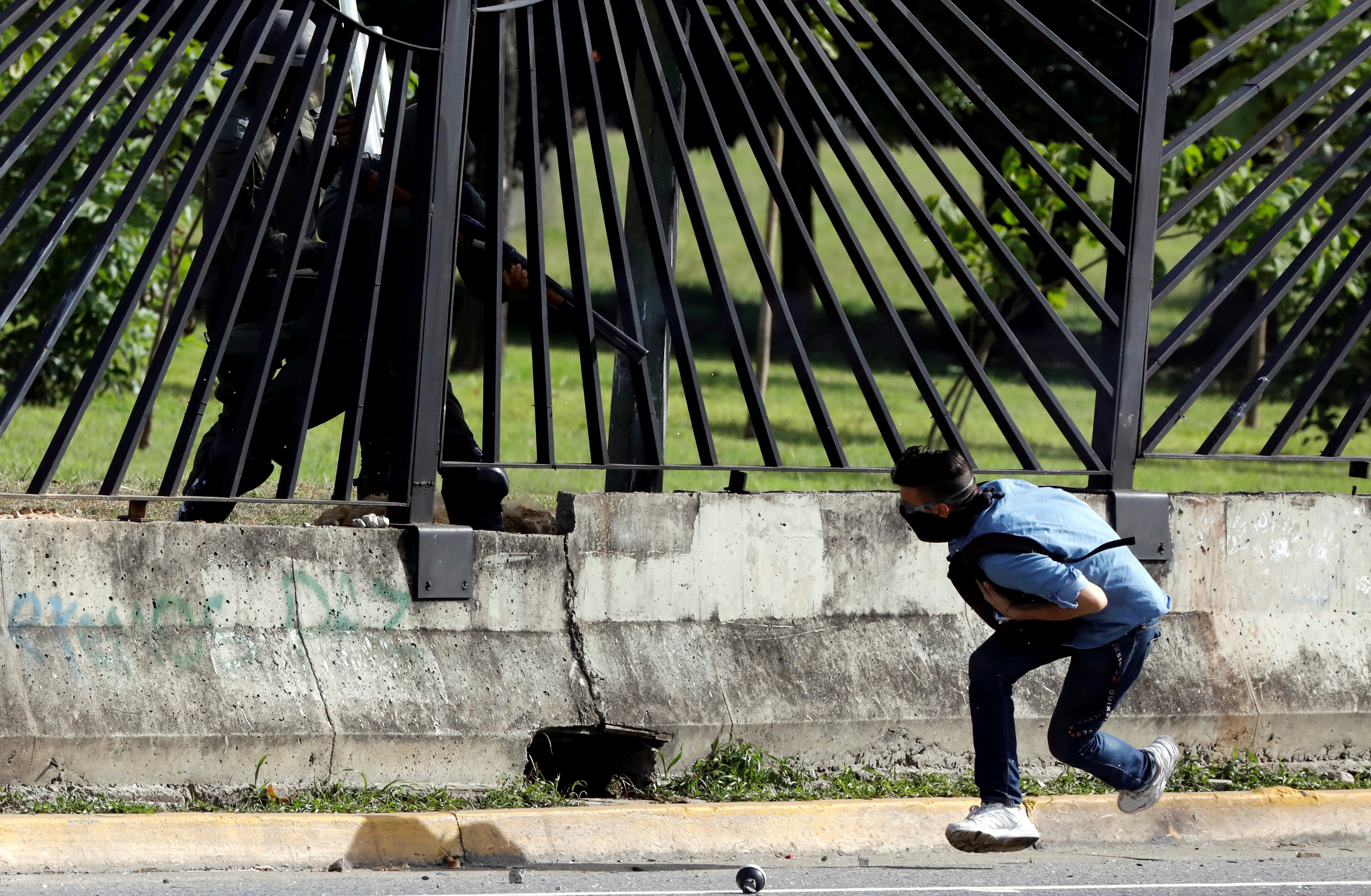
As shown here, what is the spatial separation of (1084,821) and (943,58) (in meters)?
2.88

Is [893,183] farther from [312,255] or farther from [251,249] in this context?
[251,249]

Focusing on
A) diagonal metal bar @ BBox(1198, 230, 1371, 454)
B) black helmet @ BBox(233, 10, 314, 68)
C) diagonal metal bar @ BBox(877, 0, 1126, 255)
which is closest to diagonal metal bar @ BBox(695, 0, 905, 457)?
diagonal metal bar @ BBox(877, 0, 1126, 255)

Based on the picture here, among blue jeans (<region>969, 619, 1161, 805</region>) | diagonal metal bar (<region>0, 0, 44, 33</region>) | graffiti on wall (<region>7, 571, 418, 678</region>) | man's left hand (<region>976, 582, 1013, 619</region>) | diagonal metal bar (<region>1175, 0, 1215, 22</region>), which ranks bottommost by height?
blue jeans (<region>969, 619, 1161, 805</region>)

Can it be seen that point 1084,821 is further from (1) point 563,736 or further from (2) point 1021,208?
(2) point 1021,208

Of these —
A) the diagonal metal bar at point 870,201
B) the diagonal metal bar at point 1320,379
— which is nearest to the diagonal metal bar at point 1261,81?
the diagonal metal bar at point 1320,379

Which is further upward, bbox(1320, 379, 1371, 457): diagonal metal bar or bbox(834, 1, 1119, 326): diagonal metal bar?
bbox(834, 1, 1119, 326): diagonal metal bar

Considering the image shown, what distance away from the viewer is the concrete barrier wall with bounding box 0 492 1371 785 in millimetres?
4812

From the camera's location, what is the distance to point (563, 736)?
5426mm

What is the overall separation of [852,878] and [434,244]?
2509 mm

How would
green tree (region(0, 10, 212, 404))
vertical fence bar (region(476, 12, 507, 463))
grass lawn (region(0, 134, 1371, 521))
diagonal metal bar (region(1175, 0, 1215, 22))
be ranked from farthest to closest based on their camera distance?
green tree (region(0, 10, 212, 404)), grass lawn (region(0, 134, 1371, 521)), diagonal metal bar (region(1175, 0, 1215, 22)), vertical fence bar (region(476, 12, 507, 463))

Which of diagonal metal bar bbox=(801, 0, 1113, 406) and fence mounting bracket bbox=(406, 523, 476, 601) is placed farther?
diagonal metal bar bbox=(801, 0, 1113, 406)

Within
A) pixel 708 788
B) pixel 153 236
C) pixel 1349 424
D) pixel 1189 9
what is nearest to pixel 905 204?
pixel 1189 9

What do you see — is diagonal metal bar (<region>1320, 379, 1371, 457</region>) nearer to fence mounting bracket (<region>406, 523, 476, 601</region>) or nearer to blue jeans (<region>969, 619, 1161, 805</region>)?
blue jeans (<region>969, 619, 1161, 805</region>)

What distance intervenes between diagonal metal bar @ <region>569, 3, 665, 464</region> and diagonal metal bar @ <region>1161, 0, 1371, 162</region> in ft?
7.31
